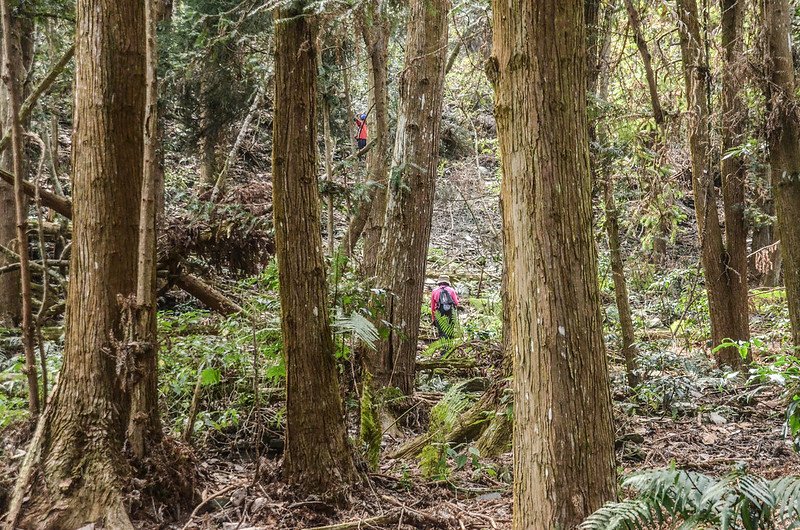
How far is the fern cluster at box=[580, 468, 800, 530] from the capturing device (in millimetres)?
2830

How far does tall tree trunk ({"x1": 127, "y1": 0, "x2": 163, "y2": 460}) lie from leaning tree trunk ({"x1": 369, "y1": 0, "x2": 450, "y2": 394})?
3745 mm

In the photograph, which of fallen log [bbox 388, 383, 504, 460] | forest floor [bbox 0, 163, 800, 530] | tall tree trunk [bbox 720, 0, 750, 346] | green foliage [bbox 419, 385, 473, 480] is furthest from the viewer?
tall tree trunk [bbox 720, 0, 750, 346]

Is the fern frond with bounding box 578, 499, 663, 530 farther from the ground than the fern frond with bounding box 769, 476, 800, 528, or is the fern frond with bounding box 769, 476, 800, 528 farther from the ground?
the fern frond with bounding box 769, 476, 800, 528

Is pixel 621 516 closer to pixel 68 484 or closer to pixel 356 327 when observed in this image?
pixel 356 327

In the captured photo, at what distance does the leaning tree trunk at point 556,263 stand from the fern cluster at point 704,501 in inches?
13.1

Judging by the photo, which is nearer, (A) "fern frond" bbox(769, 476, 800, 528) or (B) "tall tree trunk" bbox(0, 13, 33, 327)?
(A) "fern frond" bbox(769, 476, 800, 528)

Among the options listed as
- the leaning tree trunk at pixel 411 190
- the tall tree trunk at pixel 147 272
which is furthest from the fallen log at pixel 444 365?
the tall tree trunk at pixel 147 272

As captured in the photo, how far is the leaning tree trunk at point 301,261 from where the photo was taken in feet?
14.8

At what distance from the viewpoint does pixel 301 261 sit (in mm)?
4531

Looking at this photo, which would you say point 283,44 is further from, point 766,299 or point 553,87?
point 766,299

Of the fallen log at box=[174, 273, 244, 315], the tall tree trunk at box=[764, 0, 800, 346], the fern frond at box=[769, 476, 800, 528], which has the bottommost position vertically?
the fern frond at box=[769, 476, 800, 528]

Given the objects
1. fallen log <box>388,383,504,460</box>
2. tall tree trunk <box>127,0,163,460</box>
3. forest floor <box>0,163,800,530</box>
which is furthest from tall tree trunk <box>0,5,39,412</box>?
fallen log <box>388,383,504,460</box>

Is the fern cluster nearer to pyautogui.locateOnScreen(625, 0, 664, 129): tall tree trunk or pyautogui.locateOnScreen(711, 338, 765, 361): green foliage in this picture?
pyautogui.locateOnScreen(711, 338, 765, 361): green foliage

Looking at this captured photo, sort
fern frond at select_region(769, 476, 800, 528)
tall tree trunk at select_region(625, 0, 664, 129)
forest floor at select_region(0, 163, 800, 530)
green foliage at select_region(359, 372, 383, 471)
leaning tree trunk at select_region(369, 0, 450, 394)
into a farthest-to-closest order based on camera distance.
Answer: leaning tree trunk at select_region(369, 0, 450, 394) < green foliage at select_region(359, 372, 383, 471) < tall tree trunk at select_region(625, 0, 664, 129) < forest floor at select_region(0, 163, 800, 530) < fern frond at select_region(769, 476, 800, 528)
